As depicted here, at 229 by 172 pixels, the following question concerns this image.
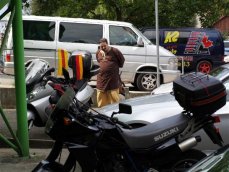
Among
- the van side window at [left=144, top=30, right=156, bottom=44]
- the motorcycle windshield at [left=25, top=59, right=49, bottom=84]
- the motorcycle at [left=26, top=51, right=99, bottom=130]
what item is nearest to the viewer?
the motorcycle at [left=26, top=51, right=99, bottom=130]

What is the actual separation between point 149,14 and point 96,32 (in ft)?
40.6

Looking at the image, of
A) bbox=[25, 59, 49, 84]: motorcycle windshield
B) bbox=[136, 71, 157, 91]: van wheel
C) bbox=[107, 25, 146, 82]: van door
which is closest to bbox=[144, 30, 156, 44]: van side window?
bbox=[107, 25, 146, 82]: van door

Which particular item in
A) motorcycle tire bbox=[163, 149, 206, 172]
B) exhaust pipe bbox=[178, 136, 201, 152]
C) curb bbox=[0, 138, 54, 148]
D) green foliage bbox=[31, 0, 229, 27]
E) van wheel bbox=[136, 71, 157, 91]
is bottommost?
curb bbox=[0, 138, 54, 148]

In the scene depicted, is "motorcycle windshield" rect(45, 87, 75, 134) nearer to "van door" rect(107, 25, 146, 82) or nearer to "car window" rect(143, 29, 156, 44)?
"van door" rect(107, 25, 146, 82)

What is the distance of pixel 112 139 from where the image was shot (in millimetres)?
4703

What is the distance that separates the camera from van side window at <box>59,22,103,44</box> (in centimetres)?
1427

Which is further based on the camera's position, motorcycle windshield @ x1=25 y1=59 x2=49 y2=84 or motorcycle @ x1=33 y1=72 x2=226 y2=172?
motorcycle windshield @ x1=25 y1=59 x2=49 y2=84

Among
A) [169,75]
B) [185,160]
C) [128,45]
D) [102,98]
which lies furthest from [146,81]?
[185,160]

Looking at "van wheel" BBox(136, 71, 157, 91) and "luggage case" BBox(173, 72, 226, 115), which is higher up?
"luggage case" BBox(173, 72, 226, 115)

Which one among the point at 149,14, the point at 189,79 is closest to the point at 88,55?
the point at 189,79

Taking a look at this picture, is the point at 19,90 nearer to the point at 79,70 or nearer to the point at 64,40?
the point at 79,70

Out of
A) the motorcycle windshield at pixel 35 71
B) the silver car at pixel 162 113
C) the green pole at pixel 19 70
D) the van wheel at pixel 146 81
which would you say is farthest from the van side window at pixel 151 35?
the green pole at pixel 19 70

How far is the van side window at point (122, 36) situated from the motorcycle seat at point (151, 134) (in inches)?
378

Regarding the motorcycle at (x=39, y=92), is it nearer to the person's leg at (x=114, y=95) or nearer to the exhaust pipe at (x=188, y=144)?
the person's leg at (x=114, y=95)
